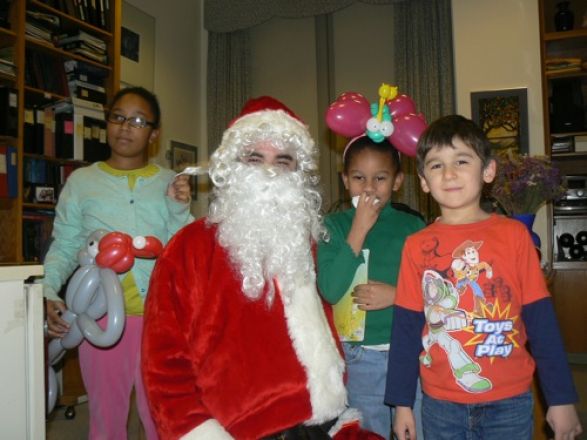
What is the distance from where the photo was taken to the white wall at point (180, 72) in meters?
4.97

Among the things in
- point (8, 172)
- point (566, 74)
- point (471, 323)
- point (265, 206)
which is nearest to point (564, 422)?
point (471, 323)

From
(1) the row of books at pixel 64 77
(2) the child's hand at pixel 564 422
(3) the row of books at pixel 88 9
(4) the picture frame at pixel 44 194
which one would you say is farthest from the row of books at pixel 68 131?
(2) the child's hand at pixel 564 422

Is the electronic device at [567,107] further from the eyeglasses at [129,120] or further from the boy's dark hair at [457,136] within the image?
the eyeglasses at [129,120]

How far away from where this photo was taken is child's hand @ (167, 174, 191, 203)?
1877mm

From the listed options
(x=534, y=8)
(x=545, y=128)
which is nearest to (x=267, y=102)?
(x=545, y=128)

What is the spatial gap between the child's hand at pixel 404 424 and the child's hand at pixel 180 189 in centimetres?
103

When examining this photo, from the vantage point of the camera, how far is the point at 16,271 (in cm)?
116

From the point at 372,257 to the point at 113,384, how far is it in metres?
0.93

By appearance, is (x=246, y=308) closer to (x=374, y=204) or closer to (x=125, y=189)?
(x=374, y=204)

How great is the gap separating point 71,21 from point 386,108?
2945mm

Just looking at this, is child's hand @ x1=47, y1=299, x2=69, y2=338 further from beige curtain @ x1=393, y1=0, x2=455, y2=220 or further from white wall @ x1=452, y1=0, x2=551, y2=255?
white wall @ x1=452, y1=0, x2=551, y2=255

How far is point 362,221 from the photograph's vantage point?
4.82 feet

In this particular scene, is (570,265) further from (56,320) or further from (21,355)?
(21,355)

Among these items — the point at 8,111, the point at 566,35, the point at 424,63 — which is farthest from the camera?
the point at 424,63
